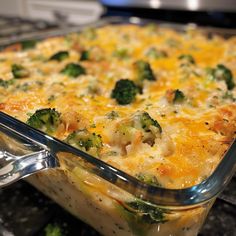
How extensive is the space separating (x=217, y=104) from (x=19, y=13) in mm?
3929

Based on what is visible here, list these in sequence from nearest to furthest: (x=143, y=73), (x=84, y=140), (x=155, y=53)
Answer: (x=84, y=140) < (x=143, y=73) < (x=155, y=53)

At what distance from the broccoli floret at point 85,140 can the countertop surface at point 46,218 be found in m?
0.30

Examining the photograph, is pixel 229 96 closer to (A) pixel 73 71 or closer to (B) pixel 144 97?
(B) pixel 144 97

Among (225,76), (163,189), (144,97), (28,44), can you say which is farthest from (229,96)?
(28,44)

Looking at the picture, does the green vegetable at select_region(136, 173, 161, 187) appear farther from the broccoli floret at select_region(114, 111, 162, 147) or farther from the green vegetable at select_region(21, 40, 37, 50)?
the green vegetable at select_region(21, 40, 37, 50)

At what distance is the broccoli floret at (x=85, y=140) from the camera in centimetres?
96

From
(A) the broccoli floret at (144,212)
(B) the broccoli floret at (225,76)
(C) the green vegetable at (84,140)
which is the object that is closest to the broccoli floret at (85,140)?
(C) the green vegetable at (84,140)

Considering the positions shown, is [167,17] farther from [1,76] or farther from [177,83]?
[1,76]

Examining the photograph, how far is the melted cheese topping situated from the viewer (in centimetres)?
94

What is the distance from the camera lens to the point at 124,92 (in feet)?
4.15

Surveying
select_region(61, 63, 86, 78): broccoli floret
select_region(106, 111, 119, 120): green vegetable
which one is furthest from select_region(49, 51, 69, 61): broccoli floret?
select_region(106, 111, 119, 120): green vegetable

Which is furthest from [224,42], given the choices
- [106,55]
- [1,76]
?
[1,76]

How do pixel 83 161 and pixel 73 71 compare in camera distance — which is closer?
pixel 83 161

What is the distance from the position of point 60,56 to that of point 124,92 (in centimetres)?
55
